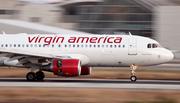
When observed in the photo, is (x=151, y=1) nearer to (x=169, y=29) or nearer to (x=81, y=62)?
(x=169, y=29)

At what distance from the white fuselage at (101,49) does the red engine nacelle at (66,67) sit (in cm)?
165

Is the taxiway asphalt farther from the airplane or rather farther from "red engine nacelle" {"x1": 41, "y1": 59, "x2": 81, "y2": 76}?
the airplane

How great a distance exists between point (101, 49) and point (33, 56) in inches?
212

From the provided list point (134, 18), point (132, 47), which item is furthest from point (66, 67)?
point (134, 18)

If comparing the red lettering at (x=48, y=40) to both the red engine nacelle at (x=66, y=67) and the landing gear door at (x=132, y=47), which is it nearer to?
the red engine nacelle at (x=66, y=67)

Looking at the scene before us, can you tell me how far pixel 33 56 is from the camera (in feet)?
70.0

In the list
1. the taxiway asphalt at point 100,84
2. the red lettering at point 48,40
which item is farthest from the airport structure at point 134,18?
the taxiway asphalt at point 100,84

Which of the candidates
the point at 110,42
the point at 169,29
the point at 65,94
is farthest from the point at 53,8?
the point at 65,94

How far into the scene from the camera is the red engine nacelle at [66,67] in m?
20.4

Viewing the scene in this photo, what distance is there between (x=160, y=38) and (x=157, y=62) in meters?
64.1

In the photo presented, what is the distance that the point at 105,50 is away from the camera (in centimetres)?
2245

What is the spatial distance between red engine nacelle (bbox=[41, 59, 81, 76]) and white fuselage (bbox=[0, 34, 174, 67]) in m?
1.65

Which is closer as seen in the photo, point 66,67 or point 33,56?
point 66,67

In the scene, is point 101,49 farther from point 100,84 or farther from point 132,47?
point 100,84
